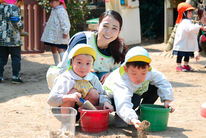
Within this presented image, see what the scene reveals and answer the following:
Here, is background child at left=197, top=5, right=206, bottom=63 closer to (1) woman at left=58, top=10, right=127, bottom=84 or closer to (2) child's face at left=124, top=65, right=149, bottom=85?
(1) woman at left=58, top=10, right=127, bottom=84

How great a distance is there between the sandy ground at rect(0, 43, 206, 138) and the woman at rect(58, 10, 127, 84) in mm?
648

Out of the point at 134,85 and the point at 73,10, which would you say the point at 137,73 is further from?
the point at 73,10

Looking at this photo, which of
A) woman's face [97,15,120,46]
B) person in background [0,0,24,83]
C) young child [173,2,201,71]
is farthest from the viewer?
young child [173,2,201,71]

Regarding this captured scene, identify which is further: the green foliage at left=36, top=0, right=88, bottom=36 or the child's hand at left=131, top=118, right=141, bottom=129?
the green foliage at left=36, top=0, right=88, bottom=36

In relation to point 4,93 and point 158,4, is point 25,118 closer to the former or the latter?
point 4,93

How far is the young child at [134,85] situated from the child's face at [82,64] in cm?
26

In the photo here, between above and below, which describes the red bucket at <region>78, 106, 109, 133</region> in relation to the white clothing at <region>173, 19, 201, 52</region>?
below

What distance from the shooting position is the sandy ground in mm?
3188

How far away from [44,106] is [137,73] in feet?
4.88

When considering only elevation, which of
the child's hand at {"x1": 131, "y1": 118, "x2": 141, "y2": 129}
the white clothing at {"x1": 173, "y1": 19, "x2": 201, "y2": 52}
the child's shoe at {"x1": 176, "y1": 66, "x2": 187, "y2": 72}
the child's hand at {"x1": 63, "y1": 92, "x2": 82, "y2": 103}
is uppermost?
the white clothing at {"x1": 173, "y1": 19, "x2": 201, "y2": 52}

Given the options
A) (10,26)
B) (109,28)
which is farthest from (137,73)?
(10,26)

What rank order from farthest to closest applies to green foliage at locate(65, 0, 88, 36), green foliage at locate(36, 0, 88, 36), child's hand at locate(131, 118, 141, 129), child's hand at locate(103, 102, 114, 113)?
green foliage at locate(65, 0, 88, 36), green foliage at locate(36, 0, 88, 36), child's hand at locate(103, 102, 114, 113), child's hand at locate(131, 118, 141, 129)

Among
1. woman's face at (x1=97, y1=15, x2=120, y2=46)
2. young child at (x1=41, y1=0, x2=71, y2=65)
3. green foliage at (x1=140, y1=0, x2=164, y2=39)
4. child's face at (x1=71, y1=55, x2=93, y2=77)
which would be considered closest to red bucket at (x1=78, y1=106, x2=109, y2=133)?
child's face at (x1=71, y1=55, x2=93, y2=77)

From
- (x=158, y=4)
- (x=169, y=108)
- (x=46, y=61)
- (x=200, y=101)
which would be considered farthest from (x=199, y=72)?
(x=158, y=4)
